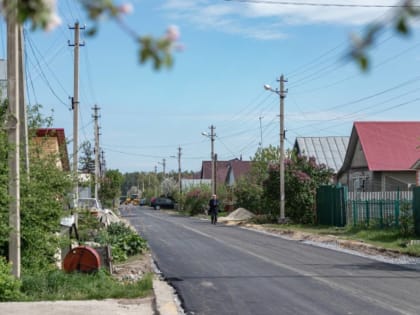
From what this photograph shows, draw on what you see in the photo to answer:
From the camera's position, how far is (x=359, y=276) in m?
15.3

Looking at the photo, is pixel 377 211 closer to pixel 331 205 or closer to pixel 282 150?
pixel 331 205

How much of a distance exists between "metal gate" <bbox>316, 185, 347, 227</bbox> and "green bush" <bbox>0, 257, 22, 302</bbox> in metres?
23.8

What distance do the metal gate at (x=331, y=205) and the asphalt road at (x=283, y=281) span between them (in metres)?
10.8

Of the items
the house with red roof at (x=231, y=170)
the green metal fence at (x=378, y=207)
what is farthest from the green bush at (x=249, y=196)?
the house with red roof at (x=231, y=170)

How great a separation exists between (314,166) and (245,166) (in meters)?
58.5

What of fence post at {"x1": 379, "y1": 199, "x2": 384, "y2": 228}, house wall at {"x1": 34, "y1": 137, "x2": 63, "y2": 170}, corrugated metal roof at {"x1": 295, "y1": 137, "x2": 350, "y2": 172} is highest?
corrugated metal roof at {"x1": 295, "y1": 137, "x2": 350, "y2": 172}

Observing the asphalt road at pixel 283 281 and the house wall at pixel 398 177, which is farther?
the house wall at pixel 398 177

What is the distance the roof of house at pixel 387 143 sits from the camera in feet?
143

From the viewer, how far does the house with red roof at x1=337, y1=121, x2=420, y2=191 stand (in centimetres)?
4356

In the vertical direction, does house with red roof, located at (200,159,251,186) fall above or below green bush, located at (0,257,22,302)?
above

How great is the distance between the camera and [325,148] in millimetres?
57969

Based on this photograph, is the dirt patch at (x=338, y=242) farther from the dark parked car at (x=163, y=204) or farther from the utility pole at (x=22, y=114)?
the dark parked car at (x=163, y=204)

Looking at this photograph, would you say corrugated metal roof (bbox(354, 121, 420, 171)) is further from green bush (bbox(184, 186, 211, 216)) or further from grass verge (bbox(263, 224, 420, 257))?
green bush (bbox(184, 186, 211, 216))

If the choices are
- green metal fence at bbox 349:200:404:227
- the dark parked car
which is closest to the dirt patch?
green metal fence at bbox 349:200:404:227
